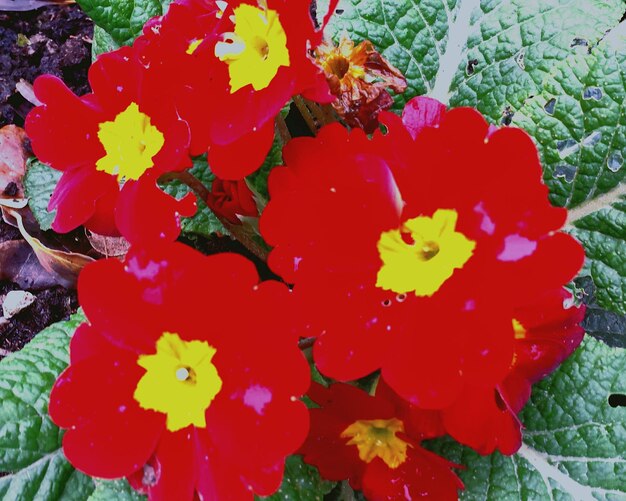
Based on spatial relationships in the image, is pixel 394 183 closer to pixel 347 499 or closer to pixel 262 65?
pixel 262 65

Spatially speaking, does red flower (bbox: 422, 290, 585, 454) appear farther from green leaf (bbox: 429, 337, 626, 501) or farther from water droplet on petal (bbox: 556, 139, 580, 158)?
water droplet on petal (bbox: 556, 139, 580, 158)

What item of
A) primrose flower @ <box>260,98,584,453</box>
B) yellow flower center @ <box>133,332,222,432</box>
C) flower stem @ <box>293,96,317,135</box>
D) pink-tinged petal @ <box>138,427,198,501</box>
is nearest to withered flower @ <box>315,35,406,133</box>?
flower stem @ <box>293,96,317,135</box>

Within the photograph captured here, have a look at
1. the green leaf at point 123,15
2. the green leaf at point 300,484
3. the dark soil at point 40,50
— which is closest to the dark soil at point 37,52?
the dark soil at point 40,50

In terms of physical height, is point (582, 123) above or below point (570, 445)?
above

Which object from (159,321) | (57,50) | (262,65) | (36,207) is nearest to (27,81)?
(57,50)

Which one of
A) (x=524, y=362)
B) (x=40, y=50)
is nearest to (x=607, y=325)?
(x=524, y=362)

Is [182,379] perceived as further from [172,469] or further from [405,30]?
[405,30]

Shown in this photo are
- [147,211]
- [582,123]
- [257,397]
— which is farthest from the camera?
[582,123]
